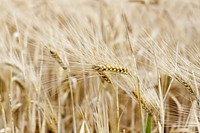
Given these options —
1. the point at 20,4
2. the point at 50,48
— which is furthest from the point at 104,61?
the point at 20,4

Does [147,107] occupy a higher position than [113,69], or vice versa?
[113,69]

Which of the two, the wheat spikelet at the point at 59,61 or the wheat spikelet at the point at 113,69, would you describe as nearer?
the wheat spikelet at the point at 113,69

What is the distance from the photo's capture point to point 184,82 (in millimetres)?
1156

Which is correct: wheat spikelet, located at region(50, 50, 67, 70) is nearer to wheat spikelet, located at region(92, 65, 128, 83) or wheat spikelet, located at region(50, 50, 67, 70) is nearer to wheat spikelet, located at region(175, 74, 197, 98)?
wheat spikelet, located at region(92, 65, 128, 83)

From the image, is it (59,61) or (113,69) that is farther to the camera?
(59,61)

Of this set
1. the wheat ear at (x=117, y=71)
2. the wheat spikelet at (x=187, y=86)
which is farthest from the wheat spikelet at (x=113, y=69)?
the wheat spikelet at (x=187, y=86)

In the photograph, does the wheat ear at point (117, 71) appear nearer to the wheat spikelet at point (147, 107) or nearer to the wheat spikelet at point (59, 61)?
the wheat spikelet at point (147, 107)

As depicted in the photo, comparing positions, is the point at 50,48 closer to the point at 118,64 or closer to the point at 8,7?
the point at 118,64

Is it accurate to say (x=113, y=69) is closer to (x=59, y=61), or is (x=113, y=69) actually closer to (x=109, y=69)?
(x=109, y=69)

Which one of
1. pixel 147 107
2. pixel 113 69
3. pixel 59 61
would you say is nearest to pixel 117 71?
pixel 113 69

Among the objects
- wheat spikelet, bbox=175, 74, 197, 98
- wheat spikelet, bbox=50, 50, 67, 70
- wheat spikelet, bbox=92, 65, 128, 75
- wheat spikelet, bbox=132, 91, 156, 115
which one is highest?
wheat spikelet, bbox=50, 50, 67, 70

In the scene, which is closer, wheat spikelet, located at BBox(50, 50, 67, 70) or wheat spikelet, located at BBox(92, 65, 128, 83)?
wheat spikelet, located at BBox(92, 65, 128, 83)

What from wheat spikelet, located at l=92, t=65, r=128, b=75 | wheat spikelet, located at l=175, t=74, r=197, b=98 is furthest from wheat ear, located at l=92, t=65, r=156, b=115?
wheat spikelet, located at l=175, t=74, r=197, b=98

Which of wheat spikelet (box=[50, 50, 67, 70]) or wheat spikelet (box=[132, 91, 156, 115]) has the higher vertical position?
wheat spikelet (box=[50, 50, 67, 70])
